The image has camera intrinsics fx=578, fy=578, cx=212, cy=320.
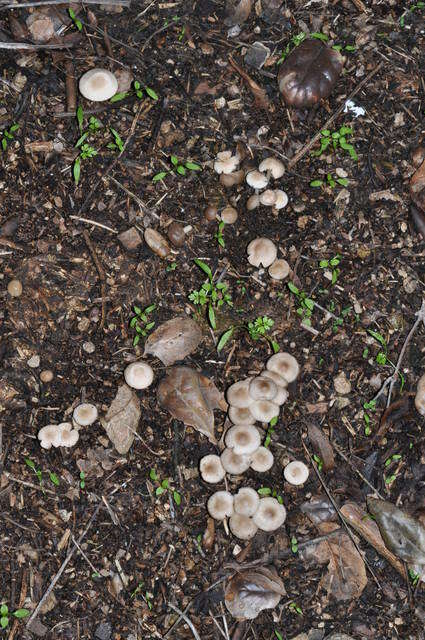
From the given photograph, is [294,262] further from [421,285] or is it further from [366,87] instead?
[366,87]

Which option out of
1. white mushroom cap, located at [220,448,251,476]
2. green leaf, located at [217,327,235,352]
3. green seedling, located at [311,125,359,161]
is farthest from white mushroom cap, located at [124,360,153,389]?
green seedling, located at [311,125,359,161]

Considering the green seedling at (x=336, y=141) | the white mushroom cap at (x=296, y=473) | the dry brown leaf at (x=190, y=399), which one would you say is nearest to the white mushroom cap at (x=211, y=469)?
the dry brown leaf at (x=190, y=399)

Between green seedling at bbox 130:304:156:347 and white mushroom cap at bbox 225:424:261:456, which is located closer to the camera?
white mushroom cap at bbox 225:424:261:456

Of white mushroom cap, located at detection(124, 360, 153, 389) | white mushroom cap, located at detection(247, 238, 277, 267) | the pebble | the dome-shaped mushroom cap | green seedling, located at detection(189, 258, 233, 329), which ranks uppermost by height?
white mushroom cap, located at detection(247, 238, 277, 267)

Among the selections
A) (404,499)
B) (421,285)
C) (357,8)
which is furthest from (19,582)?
(357,8)

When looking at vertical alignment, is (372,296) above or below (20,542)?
above

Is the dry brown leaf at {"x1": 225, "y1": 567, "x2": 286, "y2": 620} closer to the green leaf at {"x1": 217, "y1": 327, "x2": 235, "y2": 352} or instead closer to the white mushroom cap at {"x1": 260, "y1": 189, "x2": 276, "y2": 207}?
the green leaf at {"x1": 217, "y1": 327, "x2": 235, "y2": 352}

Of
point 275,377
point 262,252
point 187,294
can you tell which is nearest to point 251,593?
point 275,377
